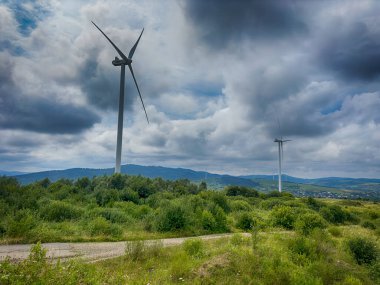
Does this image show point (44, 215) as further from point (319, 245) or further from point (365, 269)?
point (365, 269)

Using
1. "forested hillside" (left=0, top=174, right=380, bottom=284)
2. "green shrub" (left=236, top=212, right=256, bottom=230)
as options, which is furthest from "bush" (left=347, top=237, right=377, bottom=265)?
"green shrub" (left=236, top=212, right=256, bottom=230)

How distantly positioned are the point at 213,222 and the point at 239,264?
483 inches

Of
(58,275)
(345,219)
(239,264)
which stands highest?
(58,275)

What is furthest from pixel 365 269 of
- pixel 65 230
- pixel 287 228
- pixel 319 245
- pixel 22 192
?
pixel 22 192

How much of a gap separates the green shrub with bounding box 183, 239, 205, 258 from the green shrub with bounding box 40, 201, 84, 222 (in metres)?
12.5

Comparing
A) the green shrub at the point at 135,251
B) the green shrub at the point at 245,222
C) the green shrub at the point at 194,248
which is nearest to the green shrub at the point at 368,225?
the green shrub at the point at 245,222

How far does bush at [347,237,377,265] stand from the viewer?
16266 mm

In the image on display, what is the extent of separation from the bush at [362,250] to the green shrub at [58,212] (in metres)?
20.3

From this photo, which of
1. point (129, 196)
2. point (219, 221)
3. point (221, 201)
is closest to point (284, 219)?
point (219, 221)

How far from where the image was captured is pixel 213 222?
2481 cm

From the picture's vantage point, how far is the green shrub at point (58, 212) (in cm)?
2217

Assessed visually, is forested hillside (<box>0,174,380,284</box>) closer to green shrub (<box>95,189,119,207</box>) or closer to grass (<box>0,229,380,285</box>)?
grass (<box>0,229,380,285</box>)

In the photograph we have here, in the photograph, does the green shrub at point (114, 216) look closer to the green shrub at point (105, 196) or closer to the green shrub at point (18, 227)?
the green shrub at point (18, 227)

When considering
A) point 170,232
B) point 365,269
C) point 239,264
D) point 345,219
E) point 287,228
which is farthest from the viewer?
point 345,219
